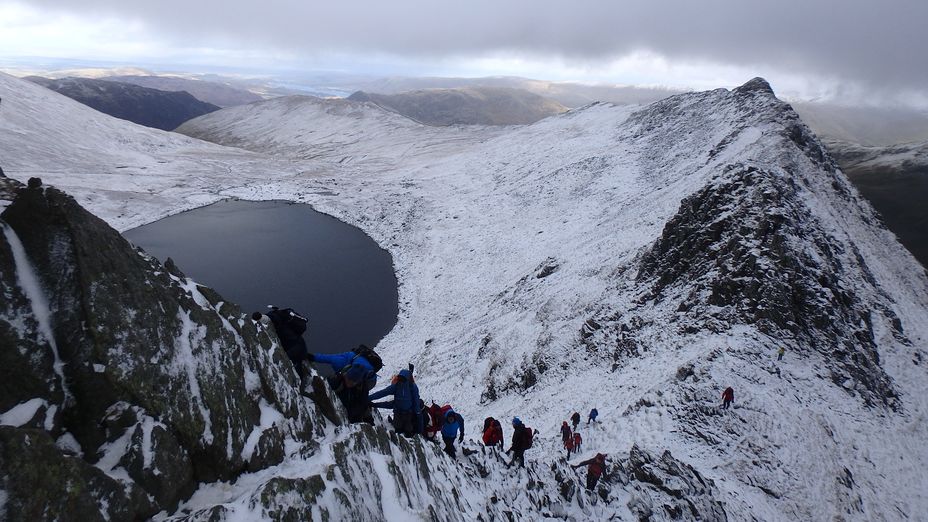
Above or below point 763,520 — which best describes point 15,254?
above

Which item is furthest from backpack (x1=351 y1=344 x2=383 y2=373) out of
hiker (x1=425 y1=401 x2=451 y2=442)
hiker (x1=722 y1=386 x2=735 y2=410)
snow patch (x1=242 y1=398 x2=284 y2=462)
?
hiker (x1=722 y1=386 x2=735 y2=410)

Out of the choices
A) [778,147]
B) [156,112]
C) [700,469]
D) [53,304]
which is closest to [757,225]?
[700,469]

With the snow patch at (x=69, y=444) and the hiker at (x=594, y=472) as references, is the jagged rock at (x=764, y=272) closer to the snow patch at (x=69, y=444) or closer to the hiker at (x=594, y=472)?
the hiker at (x=594, y=472)

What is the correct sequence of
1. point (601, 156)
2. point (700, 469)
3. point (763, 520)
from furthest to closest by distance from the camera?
point (601, 156)
point (700, 469)
point (763, 520)

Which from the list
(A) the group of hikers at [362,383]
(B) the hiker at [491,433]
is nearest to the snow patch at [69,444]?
(A) the group of hikers at [362,383]

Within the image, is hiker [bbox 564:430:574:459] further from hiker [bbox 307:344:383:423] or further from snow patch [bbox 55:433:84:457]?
snow patch [bbox 55:433:84:457]

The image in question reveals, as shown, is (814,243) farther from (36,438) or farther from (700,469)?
(36,438)
